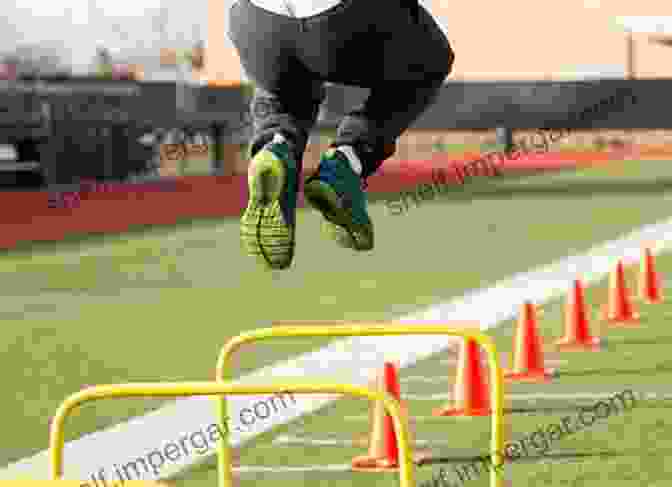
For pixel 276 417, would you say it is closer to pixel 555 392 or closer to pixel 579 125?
pixel 555 392

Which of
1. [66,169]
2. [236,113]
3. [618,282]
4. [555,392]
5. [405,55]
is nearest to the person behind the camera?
[405,55]

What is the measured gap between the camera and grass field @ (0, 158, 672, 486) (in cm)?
998

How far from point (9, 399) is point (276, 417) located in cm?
193

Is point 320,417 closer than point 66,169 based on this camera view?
Yes

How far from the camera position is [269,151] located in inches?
217

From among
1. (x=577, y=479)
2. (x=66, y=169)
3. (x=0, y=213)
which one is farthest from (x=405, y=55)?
(x=66, y=169)

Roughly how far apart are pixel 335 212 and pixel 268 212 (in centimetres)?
36

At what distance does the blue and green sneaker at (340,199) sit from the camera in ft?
18.9

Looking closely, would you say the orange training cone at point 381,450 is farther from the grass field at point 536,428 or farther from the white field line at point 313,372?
the white field line at point 313,372

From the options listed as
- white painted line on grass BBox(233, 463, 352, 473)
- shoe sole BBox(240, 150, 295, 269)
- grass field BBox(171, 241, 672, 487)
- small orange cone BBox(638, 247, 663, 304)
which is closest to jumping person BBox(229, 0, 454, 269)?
shoe sole BBox(240, 150, 295, 269)

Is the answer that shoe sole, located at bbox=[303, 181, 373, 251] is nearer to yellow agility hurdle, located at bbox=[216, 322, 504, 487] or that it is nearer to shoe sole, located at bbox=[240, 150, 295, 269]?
shoe sole, located at bbox=[240, 150, 295, 269]

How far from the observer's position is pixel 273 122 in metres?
5.64

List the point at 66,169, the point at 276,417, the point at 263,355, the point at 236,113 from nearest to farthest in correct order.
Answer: the point at 276,417
the point at 263,355
the point at 66,169
the point at 236,113

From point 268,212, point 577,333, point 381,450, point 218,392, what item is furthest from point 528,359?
point 218,392
